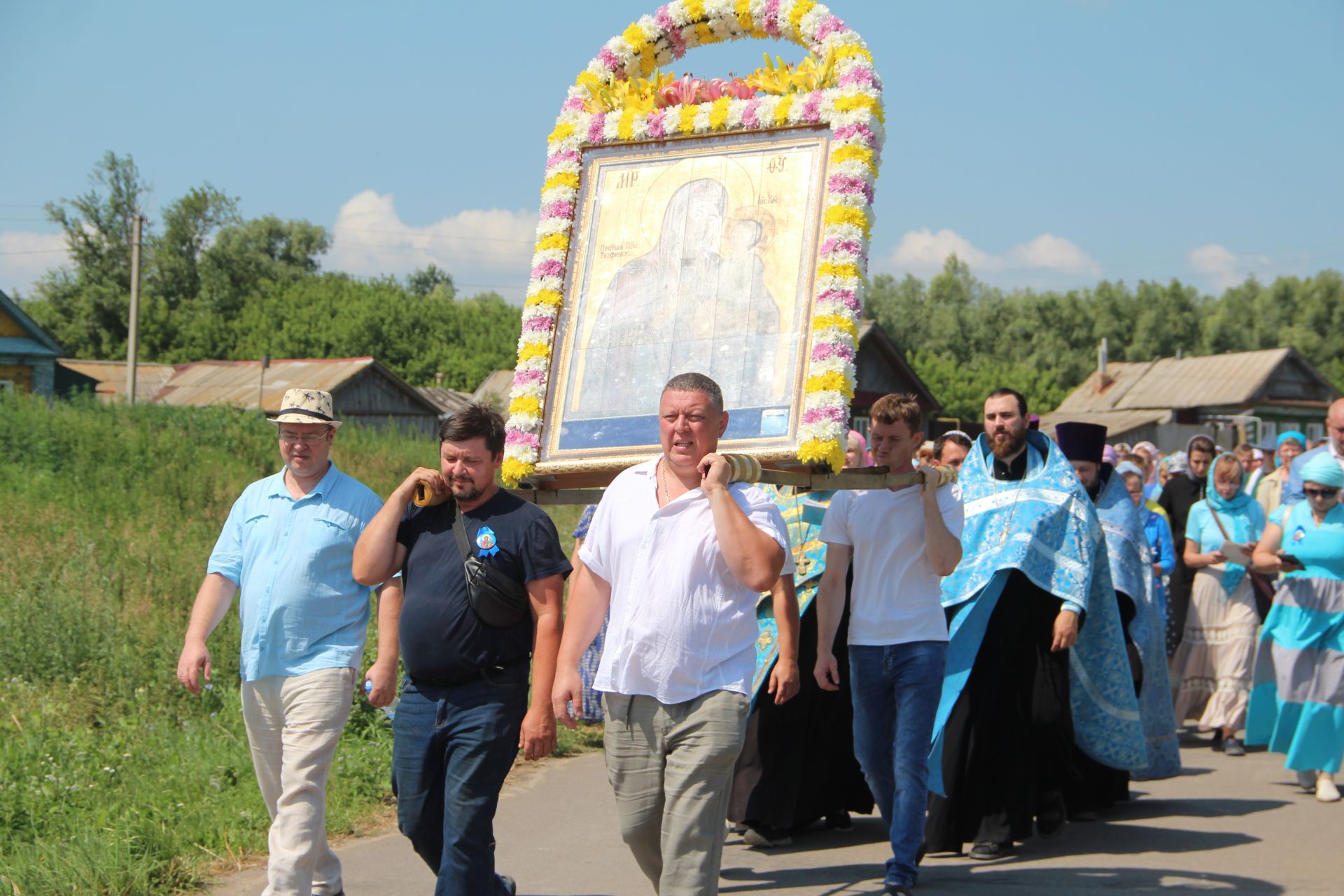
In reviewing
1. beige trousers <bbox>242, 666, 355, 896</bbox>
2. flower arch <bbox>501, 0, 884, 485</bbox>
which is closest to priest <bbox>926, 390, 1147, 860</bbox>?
flower arch <bbox>501, 0, 884, 485</bbox>

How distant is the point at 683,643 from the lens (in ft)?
14.5

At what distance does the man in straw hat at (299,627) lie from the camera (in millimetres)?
5500

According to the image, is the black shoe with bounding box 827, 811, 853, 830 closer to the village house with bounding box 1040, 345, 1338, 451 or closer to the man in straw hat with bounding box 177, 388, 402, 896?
the man in straw hat with bounding box 177, 388, 402, 896

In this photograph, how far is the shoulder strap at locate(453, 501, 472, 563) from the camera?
5.00 metres

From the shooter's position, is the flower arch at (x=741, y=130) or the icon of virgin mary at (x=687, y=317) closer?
A: the flower arch at (x=741, y=130)

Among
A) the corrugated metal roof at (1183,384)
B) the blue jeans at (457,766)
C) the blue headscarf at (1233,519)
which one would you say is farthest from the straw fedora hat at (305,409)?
the corrugated metal roof at (1183,384)

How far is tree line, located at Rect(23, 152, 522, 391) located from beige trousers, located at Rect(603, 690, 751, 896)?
65.0 metres

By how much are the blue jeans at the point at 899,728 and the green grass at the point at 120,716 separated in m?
2.86

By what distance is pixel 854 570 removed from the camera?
6344mm

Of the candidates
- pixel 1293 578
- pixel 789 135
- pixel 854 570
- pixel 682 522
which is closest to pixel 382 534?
pixel 682 522

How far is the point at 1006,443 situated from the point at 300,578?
3.72 meters

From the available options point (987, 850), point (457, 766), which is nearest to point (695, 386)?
point (457, 766)

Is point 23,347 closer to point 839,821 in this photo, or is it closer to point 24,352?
point 24,352

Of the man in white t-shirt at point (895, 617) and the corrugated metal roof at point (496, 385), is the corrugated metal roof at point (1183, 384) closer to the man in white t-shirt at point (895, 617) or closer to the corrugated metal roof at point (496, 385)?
the corrugated metal roof at point (496, 385)
